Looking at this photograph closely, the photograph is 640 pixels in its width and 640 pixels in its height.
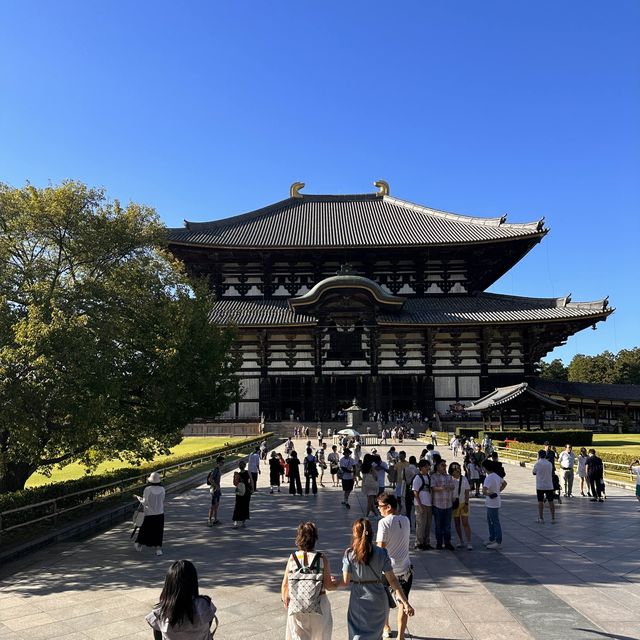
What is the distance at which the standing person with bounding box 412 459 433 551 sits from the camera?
423 inches

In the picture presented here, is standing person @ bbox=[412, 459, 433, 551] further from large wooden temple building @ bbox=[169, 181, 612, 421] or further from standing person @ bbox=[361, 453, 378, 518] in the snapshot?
large wooden temple building @ bbox=[169, 181, 612, 421]

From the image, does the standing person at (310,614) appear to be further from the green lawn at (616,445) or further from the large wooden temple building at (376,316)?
the large wooden temple building at (376,316)

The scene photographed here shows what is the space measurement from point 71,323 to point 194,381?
570 centimetres

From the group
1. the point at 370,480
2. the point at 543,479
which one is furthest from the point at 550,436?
the point at 370,480

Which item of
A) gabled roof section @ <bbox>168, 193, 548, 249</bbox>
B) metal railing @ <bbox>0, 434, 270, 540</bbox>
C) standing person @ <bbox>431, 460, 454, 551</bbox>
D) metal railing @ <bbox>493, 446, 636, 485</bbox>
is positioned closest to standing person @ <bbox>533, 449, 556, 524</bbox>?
standing person @ <bbox>431, 460, 454, 551</bbox>

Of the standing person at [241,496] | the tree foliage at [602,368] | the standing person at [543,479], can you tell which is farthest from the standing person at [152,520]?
the tree foliage at [602,368]

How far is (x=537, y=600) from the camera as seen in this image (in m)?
7.86

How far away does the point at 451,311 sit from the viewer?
44719 mm

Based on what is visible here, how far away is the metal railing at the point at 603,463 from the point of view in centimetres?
2002

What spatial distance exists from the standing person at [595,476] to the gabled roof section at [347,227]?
31882mm

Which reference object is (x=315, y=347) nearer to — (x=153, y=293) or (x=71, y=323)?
(x=153, y=293)

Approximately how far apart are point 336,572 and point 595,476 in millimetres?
10319

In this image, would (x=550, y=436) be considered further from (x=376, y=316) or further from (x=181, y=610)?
(x=181, y=610)

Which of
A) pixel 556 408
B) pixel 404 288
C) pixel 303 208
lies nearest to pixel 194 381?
pixel 556 408
